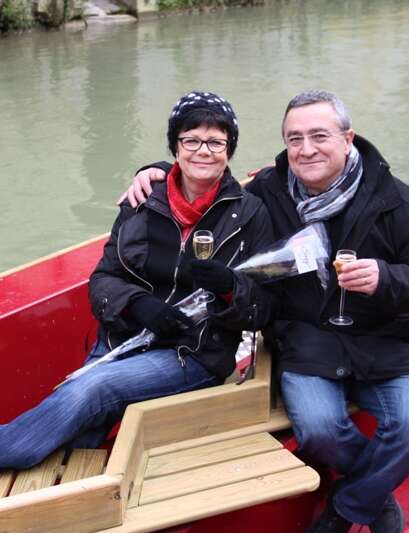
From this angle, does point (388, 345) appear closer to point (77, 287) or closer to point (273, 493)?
point (273, 493)

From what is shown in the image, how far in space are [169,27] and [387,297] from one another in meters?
20.3

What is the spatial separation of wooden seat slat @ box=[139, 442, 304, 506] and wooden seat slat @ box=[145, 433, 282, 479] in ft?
0.08

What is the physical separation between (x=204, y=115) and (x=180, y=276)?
47 cm

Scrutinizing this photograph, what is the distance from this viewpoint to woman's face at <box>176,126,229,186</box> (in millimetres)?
2371

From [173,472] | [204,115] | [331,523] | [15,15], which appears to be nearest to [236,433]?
[173,472]

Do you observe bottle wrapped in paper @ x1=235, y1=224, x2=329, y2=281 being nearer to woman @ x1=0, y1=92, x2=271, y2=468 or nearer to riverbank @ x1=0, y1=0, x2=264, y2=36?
woman @ x1=0, y1=92, x2=271, y2=468

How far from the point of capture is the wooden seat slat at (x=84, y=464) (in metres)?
2.10

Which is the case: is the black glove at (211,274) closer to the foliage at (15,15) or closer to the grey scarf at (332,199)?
the grey scarf at (332,199)

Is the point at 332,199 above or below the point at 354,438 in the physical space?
above

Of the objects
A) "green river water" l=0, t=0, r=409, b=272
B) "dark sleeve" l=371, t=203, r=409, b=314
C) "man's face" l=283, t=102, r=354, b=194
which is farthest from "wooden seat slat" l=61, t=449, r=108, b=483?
"green river water" l=0, t=0, r=409, b=272

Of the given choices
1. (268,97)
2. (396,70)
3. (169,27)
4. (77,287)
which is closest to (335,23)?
(169,27)

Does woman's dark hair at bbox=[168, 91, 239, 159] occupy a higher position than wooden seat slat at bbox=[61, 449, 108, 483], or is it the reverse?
woman's dark hair at bbox=[168, 91, 239, 159]

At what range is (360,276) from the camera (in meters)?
2.13

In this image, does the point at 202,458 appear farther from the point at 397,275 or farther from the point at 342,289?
the point at 397,275
